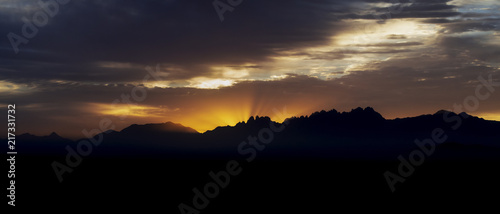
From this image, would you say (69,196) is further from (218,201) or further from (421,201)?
(421,201)

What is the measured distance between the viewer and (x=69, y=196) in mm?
38688

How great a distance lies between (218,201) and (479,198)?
70.2 ft

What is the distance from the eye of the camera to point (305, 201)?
36.8 meters

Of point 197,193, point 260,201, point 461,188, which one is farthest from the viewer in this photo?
point 461,188

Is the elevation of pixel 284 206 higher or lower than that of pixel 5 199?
lower

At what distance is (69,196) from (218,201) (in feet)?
39.5

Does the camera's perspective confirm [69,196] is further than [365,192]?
No

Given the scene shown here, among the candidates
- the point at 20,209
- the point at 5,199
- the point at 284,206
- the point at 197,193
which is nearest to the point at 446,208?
the point at 284,206

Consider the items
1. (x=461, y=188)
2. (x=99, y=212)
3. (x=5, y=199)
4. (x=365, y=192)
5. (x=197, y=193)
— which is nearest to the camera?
(x=99, y=212)

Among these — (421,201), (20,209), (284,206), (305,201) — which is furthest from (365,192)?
(20,209)

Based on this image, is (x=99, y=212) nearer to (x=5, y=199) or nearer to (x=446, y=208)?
(x=5, y=199)

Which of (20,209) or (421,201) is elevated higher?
(20,209)

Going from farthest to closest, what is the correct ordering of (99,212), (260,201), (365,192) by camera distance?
(365,192), (260,201), (99,212)

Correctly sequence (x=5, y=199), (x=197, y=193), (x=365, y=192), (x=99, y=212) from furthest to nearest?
(x=365, y=192), (x=197, y=193), (x=5, y=199), (x=99, y=212)
